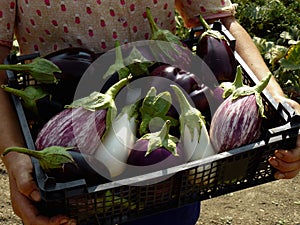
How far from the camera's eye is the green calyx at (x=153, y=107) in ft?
2.99

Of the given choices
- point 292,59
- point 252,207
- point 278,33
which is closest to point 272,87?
point 252,207

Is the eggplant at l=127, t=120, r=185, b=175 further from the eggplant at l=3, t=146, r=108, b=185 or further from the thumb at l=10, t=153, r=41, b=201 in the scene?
the thumb at l=10, t=153, r=41, b=201

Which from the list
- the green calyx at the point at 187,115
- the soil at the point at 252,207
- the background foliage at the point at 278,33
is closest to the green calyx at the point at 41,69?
the green calyx at the point at 187,115

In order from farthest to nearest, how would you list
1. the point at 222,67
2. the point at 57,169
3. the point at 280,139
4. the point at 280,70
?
the point at 280,70 → the point at 222,67 → the point at 280,139 → the point at 57,169

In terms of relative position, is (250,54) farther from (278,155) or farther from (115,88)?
(115,88)

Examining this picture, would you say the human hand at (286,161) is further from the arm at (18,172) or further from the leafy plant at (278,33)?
the leafy plant at (278,33)

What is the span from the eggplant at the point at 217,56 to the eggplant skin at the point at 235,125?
10cm

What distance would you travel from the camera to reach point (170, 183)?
90 centimetres

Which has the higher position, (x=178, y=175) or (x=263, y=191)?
(x=178, y=175)

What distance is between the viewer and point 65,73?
3.25 ft

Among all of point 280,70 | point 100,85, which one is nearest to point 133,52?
point 100,85

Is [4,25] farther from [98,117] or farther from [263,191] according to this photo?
[263,191]

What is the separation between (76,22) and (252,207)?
3.77 ft

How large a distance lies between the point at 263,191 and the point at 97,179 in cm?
133
